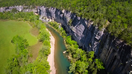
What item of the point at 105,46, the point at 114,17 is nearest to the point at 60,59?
the point at 105,46

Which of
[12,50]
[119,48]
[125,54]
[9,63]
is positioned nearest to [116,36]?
[119,48]

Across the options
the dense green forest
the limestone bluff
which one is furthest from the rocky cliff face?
the dense green forest

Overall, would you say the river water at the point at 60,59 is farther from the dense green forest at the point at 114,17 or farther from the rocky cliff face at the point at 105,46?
the dense green forest at the point at 114,17

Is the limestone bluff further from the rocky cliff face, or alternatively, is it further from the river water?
the river water

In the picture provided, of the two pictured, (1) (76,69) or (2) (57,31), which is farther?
(2) (57,31)

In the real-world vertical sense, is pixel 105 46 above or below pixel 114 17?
below

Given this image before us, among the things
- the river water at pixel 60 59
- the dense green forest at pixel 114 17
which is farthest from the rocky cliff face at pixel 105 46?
the river water at pixel 60 59

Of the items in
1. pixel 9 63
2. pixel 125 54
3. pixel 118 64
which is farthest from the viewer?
pixel 9 63

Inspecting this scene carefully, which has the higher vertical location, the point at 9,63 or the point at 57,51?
the point at 57,51

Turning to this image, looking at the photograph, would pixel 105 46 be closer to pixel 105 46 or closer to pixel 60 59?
pixel 105 46

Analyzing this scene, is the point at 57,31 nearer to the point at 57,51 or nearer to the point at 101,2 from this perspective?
the point at 57,51

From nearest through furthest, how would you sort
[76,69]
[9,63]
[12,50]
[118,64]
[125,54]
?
[125,54]
[118,64]
[9,63]
[76,69]
[12,50]
